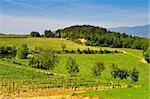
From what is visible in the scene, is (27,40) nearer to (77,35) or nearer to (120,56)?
(77,35)

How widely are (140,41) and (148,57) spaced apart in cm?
2948

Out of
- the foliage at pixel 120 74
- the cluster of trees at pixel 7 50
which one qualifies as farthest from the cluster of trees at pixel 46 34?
the foliage at pixel 120 74

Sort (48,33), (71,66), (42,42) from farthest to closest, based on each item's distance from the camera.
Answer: (48,33)
(42,42)
(71,66)

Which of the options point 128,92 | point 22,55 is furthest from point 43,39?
point 128,92

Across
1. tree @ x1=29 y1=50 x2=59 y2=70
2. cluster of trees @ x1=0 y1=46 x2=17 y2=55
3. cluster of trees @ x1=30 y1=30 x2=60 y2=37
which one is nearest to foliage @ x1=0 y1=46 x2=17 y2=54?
cluster of trees @ x1=0 y1=46 x2=17 y2=55

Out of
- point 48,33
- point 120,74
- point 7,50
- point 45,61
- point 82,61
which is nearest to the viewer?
point 120,74

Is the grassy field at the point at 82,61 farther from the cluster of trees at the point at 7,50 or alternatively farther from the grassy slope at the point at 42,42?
the cluster of trees at the point at 7,50

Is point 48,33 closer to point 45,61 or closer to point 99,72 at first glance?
point 45,61

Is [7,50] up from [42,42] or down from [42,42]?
down

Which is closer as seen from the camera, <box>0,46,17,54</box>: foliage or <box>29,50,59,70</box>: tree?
<box>29,50,59,70</box>: tree

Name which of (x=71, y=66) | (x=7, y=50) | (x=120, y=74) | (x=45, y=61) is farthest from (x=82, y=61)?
(x=71, y=66)

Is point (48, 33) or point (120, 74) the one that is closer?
point (120, 74)

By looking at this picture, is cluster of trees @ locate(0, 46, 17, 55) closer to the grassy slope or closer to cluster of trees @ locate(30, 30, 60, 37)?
the grassy slope

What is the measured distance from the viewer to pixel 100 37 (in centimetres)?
15425
